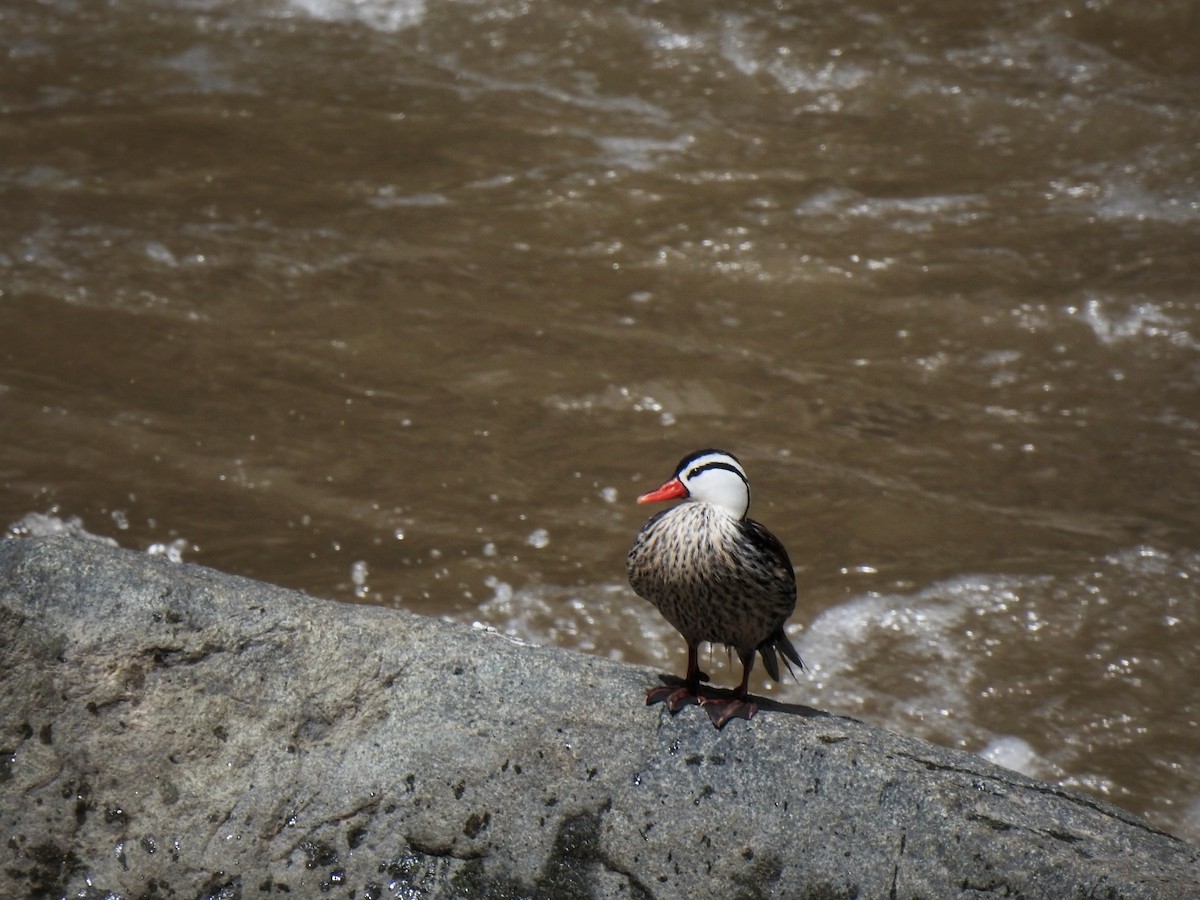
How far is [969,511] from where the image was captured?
6582mm

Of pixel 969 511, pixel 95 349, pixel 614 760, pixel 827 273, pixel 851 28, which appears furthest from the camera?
pixel 851 28

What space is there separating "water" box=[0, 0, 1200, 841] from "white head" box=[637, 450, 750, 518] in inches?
84.7

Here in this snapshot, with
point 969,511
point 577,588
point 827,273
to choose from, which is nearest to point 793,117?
point 827,273

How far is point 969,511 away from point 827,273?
2.28 meters

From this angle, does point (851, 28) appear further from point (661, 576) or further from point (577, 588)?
point (661, 576)

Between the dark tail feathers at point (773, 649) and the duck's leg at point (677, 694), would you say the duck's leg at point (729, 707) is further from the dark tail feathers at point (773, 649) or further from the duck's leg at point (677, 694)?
the dark tail feathers at point (773, 649)

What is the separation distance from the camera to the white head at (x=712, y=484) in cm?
373

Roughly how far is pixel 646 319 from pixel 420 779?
15.4 feet

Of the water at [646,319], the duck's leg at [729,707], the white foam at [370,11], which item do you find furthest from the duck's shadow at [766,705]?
the white foam at [370,11]

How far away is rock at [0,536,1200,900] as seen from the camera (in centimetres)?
332

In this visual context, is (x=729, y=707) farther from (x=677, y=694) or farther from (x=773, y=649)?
(x=773, y=649)

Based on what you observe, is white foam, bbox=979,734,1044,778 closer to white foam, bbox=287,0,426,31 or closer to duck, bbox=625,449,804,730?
duck, bbox=625,449,804,730

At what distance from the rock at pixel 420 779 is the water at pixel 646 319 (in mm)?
2115

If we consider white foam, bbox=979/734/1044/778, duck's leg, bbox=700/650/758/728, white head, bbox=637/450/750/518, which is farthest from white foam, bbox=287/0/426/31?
duck's leg, bbox=700/650/758/728
